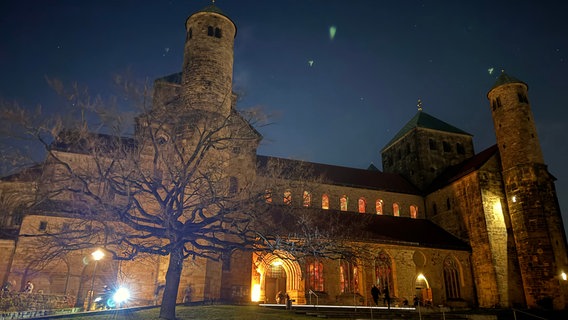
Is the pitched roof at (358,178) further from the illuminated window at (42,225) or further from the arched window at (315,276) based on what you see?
the illuminated window at (42,225)

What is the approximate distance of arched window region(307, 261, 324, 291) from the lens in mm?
26916

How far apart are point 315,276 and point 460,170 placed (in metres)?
18.2

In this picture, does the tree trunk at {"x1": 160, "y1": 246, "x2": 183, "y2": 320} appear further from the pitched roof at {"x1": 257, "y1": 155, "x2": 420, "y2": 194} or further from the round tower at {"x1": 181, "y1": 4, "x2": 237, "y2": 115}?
the pitched roof at {"x1": 257, "y1": 155, "x2": 420, "y2": 194}

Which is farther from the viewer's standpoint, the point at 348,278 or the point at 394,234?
the point at 394,234

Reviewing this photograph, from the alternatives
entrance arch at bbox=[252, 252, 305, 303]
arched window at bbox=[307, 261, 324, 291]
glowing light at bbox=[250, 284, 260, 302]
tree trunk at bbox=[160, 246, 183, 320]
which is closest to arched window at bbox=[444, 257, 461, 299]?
arched window at bbox=[307, 261, 324, 291]

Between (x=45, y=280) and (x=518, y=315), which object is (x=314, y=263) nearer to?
(x=518, y=315)

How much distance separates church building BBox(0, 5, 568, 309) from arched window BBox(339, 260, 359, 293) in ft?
0.26

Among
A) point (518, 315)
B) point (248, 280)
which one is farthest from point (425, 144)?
point (248, 280)

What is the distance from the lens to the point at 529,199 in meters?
29.8

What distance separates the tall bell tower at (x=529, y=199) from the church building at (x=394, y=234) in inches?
3.3

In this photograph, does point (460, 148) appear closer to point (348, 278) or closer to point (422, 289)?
point (422, 289)

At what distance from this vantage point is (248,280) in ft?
78.4

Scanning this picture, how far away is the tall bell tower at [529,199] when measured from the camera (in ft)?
90.3

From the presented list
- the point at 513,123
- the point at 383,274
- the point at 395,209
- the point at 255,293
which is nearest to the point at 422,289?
the point at 383,274
